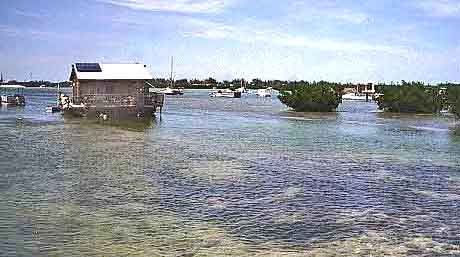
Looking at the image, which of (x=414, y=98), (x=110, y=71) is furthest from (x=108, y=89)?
(x=414, y=98)

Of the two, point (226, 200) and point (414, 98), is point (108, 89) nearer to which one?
point (226, 200)

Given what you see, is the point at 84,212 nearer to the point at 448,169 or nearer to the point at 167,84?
the point at 448,169

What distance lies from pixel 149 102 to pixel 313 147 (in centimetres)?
2574

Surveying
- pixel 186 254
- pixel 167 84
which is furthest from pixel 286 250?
pixel 167 84

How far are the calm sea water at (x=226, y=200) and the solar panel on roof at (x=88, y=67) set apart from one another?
21.2 metres

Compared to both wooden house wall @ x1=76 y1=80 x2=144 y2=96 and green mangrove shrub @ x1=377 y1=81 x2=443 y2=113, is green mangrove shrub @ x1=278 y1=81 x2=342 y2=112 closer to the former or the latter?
green mangrove shrub @ x1=377 y1=81 x2=443 y2=113

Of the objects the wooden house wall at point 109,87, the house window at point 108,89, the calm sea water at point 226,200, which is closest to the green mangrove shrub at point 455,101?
the calm sea water at point 226,200

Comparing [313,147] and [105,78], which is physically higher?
[105,78]

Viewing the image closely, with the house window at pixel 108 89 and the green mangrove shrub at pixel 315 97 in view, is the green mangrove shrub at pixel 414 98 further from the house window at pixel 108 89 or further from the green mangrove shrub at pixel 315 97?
the house window at pixel 108 89

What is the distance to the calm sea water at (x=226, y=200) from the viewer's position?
9883 millimetres

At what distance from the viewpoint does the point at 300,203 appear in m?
13.5

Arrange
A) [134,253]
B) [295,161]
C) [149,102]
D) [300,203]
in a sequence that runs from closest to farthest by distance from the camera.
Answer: [134,253], [300,203], [295,161], [149,102]

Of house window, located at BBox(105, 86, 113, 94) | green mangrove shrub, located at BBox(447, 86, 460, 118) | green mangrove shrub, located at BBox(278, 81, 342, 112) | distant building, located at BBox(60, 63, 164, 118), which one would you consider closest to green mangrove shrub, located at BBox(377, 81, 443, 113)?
green mangrove shrub, located at BBox(278, 81, 342, 112)

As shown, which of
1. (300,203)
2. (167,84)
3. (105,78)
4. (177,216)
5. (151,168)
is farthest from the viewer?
(167,84)
